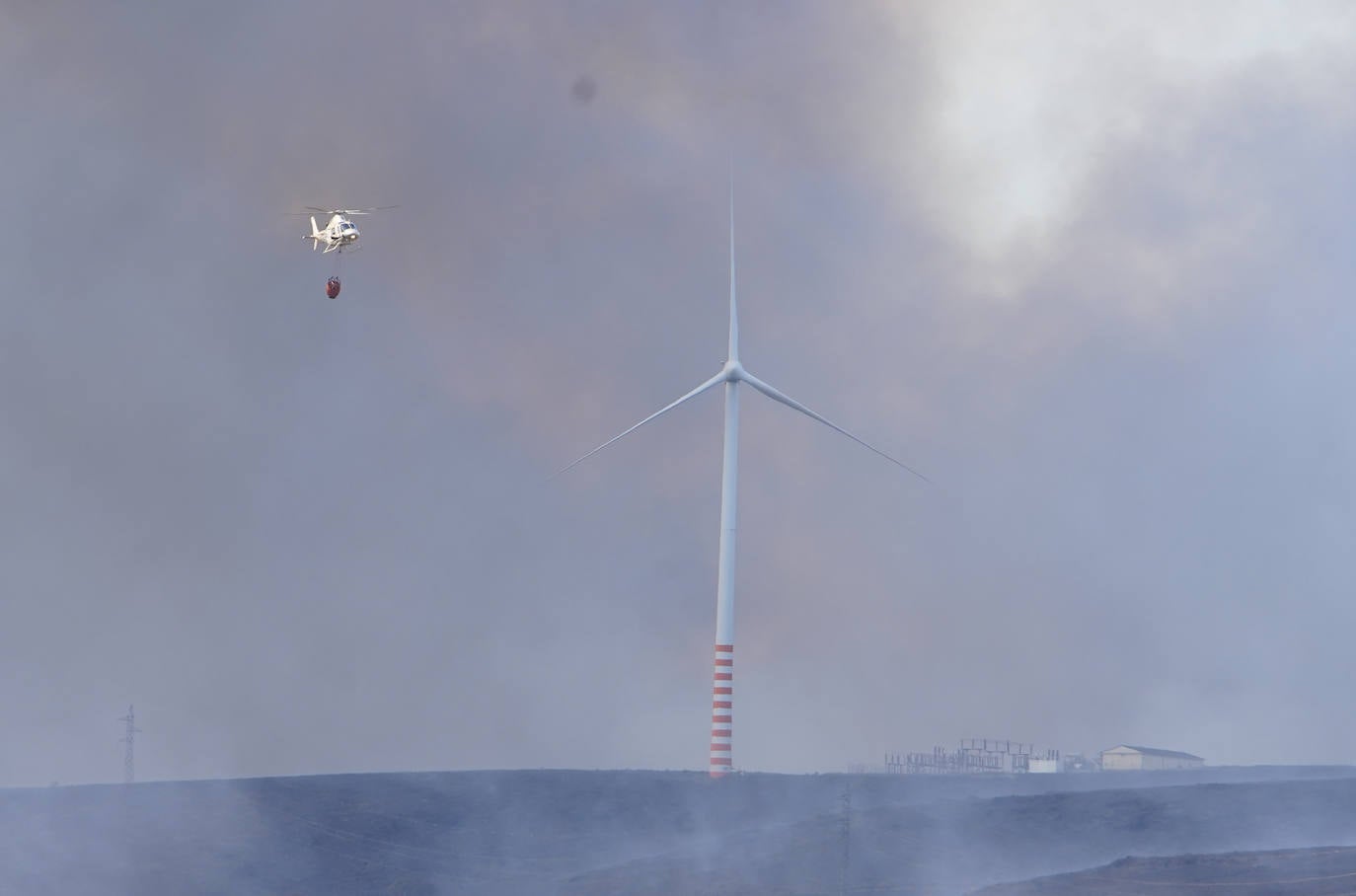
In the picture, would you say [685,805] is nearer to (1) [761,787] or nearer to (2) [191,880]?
(1) [761,787]

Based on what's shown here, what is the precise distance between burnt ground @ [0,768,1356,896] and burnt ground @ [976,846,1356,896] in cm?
73

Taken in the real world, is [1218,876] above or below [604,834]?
below

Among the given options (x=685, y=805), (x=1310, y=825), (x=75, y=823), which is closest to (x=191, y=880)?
(x=75, y=823)

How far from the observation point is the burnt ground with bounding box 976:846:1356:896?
10444 cm

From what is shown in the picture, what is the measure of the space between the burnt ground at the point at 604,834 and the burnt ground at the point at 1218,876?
0.73 m

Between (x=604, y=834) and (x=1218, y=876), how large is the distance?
48.4 metres

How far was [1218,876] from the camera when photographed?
10756 cm

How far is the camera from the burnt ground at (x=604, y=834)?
393 feet

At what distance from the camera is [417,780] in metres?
149

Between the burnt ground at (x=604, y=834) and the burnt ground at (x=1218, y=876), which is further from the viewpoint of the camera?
the burnt ground at (x=604, y=834)

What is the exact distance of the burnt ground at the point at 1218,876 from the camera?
104m

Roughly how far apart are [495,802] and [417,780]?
27.4 feet

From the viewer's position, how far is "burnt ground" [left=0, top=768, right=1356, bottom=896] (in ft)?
393

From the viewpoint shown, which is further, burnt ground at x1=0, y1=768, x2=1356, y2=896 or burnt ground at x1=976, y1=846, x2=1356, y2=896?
burnt ground at x1=0, y1=768, x2=1356, y2=896
